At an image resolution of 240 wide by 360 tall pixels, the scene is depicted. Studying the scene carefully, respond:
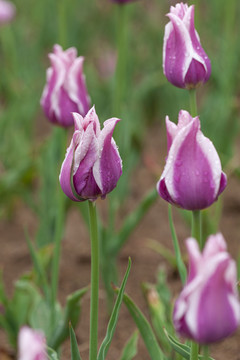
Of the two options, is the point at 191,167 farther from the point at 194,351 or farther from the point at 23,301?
the point at 23,301

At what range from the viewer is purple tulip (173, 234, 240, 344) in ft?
2.47

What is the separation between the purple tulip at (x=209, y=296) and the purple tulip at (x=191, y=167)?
0.17 meters

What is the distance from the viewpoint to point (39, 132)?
3.47 metres

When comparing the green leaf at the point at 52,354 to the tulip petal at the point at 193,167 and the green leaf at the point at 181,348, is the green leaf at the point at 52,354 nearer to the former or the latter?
the green leaf at the point at 181,348

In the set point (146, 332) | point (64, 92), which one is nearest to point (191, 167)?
point (146, 332)

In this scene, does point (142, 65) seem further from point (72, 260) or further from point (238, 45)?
point (72, 260)

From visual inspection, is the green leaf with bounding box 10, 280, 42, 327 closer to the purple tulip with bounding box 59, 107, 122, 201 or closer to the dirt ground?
the dirt ground

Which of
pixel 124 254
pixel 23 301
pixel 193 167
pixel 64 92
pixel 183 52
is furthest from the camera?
pixel 124 254

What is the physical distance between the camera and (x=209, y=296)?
767mm

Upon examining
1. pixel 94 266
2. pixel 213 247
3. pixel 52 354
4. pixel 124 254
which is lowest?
pixel 124 254

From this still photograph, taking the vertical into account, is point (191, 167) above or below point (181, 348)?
above

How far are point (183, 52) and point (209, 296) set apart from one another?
0.53 metres

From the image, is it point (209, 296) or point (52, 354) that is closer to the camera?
point (209, 296)

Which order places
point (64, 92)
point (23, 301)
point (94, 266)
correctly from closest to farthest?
point (94, 266), point (64, 92), point (23, 301)
